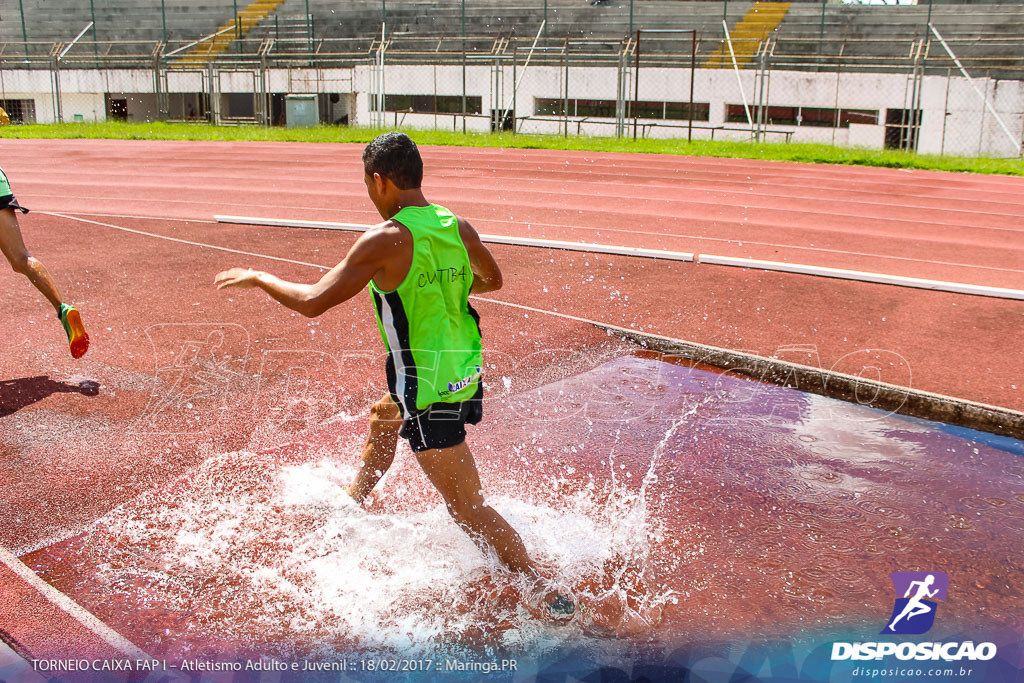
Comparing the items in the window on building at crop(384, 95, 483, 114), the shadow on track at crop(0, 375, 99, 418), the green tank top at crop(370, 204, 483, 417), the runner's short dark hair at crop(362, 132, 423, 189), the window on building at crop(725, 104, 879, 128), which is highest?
the window on building at crop(384, 95, 483, 114)

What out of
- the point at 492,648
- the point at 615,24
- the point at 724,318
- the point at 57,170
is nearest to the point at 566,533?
the point at 492,648

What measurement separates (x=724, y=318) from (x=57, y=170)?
49.5ft

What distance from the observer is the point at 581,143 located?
2094 centimetres

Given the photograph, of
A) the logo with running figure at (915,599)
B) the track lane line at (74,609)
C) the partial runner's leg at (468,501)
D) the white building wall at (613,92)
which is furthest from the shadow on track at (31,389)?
the white building wall at (613,92)

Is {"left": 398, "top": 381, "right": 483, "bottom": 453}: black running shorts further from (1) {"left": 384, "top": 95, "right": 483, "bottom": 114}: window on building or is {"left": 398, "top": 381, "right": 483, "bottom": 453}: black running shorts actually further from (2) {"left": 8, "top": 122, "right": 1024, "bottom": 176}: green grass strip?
(1) {"left": 384, "top": 95, "right": 483, "bottom": 114}: window on building

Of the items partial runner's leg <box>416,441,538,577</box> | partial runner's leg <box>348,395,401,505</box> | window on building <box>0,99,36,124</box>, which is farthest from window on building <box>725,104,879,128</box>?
window on building <box>0,99,36,124</box>

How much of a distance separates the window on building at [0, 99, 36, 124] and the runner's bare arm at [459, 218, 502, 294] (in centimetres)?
3458

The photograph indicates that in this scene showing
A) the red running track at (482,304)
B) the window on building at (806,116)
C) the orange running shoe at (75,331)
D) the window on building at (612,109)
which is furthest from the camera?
the window on building at (612,109)

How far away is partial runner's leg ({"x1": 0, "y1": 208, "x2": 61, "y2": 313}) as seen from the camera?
19.1 feet

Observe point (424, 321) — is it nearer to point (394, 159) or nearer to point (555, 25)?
point (394, 159)

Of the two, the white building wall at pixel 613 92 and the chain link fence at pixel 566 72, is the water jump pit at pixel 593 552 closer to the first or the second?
A: the chain link fence at pixel 566 72

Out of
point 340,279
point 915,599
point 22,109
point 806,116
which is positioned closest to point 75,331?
point 340,279

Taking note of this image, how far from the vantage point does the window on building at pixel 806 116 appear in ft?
78.3

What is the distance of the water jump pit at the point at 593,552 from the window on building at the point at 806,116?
66.4 ft
